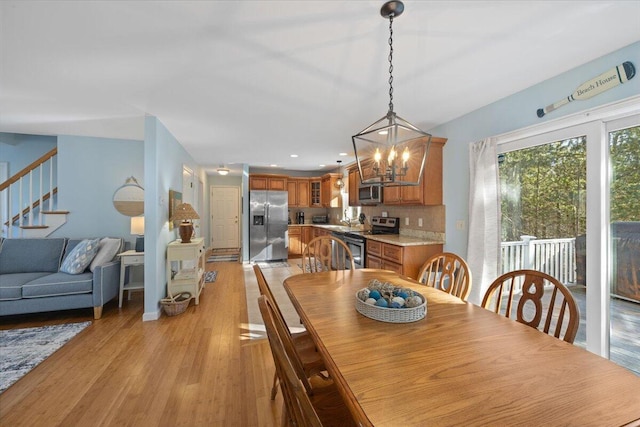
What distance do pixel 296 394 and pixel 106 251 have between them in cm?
378

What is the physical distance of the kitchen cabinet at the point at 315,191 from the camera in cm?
703

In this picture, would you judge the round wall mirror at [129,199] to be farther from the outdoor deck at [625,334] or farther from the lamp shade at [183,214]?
the outdoor deck at [625,334]

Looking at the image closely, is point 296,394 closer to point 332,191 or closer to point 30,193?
point 30,193

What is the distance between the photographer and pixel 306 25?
5.08ft

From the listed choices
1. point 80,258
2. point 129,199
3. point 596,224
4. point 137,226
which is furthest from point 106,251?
point 596,224

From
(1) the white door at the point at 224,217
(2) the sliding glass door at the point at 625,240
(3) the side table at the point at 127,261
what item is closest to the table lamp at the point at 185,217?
(3) the side table at the point at 127,261

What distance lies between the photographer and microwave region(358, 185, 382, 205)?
401 centimetres

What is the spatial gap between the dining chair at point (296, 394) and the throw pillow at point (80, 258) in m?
3.20

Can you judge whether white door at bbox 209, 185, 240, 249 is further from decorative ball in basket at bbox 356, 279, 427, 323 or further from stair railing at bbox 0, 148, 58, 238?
decorative ball in basket at bbox 356, 279, 427, 323

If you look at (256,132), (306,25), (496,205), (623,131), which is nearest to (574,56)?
(623,131)

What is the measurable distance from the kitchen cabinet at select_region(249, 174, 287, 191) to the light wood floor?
152 inches

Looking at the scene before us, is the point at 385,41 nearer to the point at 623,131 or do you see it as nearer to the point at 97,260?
the point at 623,131

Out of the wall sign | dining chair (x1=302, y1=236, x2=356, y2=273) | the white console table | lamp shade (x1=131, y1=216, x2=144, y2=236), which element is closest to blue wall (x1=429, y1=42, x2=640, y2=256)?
the wall sign

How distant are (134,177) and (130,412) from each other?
3364 mm
